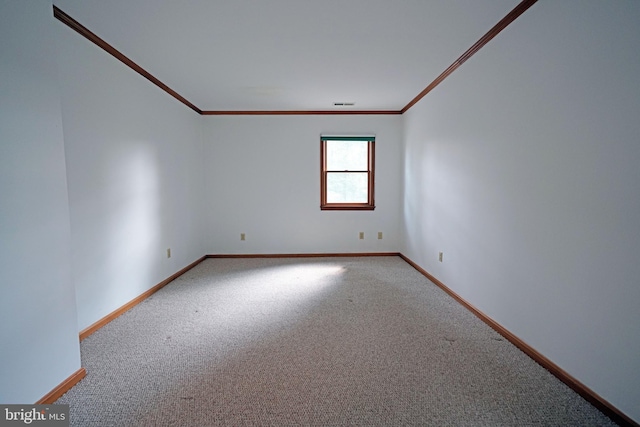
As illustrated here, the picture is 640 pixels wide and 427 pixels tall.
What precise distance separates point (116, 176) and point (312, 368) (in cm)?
240

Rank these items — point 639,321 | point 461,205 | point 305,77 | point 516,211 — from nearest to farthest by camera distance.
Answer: point 639,321
point 516,211
point 461,205
point 305,77

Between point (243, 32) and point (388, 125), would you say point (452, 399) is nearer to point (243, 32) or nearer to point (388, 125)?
point (243, 32)

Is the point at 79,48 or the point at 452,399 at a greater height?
the point at 79,48

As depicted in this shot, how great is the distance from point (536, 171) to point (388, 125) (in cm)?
313

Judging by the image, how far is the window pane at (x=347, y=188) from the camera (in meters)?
4.90

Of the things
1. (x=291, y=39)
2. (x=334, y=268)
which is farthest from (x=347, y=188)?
(x=291, y=39)

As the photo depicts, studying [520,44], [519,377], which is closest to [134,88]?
[520,44]

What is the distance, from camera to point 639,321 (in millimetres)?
1285

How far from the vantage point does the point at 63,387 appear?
158cm

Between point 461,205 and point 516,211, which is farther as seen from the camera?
point 461,205
